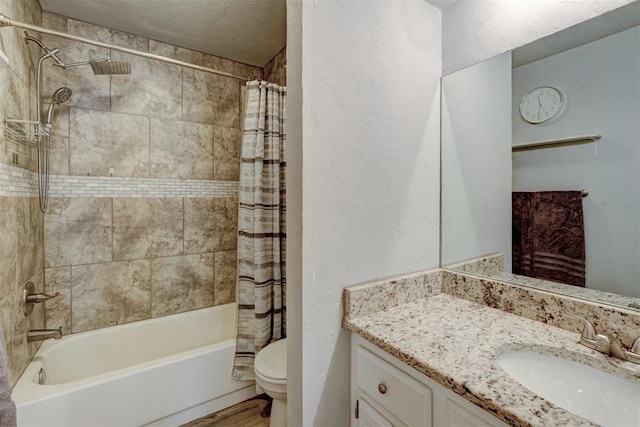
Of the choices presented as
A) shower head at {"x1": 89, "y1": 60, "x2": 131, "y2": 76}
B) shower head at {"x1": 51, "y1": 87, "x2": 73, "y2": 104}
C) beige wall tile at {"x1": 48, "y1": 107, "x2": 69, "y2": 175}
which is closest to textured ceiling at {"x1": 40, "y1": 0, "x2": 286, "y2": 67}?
shower head at {"x1": 89, "y1": 60, "x2": 131, "y2": 76}

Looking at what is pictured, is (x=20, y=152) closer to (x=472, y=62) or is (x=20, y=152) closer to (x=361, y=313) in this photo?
(x=361, y=313)

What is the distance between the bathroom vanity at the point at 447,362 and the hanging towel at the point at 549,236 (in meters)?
0.21

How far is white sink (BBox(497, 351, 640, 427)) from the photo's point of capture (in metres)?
0.71

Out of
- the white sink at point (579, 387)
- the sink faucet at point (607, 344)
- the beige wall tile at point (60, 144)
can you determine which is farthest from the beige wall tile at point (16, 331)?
the sink faucet at point (607, 344)

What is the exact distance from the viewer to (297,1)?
0.98 metres

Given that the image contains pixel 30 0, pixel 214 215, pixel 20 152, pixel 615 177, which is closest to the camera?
pixel 615 177

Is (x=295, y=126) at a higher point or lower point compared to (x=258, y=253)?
higher

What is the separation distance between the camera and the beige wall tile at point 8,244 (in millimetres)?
1227

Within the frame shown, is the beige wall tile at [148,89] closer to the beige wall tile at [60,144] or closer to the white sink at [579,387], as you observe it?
the beige wall tile at [60,144]

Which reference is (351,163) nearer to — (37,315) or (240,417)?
(240,417)

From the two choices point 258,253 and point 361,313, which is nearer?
point 361,313

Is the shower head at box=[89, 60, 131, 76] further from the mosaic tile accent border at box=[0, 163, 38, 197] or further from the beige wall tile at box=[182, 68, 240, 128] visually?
the mosaic tile accent border at box=[0, 163, 38, 197]

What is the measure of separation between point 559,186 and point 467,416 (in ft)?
2.92

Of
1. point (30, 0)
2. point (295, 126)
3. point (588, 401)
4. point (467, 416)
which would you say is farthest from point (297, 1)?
point (30, 0)
